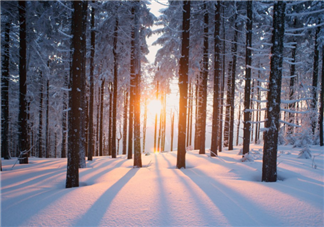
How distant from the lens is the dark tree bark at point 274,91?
5113mm

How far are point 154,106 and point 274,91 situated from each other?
2071cm

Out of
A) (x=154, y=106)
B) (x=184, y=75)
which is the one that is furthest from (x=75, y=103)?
(x=154, y=106)

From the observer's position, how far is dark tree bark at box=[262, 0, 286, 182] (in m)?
5.11

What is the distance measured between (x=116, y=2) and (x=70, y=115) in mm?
10092

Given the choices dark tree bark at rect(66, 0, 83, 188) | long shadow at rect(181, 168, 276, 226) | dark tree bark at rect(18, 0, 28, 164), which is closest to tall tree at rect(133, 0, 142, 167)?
dark tree bark at rect(66, 0, 83, 188)

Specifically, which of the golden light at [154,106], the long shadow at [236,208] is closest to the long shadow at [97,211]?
the long shadow at [236,208]

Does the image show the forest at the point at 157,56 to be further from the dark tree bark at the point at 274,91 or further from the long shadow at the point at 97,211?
the long shadow at the point at 97,211

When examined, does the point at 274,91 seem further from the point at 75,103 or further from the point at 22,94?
the point at 22,94

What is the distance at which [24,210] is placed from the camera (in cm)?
354

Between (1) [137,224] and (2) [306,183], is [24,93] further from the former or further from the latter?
(2) [306,183]

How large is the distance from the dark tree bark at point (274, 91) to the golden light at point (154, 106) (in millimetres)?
Answer: 19369

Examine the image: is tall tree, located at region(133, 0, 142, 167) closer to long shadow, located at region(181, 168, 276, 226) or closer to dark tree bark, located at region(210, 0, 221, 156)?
dark tree bark, located at region(210, 0, 221, 156)

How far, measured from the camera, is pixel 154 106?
25.3m

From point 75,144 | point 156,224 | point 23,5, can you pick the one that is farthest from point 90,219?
point 23,5
